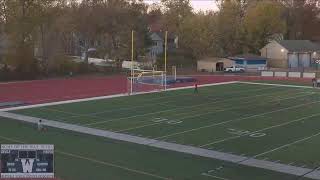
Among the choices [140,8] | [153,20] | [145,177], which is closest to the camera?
[145,177]

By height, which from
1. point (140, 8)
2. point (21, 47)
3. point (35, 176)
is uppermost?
point (140, 8)

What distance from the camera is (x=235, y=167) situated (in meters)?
18.5

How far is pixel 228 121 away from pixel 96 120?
7158 mm

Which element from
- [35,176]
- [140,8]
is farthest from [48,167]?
[140,8]

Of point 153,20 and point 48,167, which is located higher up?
point 153,20

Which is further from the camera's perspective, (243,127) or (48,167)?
(243,127)

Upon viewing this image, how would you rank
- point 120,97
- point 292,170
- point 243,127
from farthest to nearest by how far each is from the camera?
point 120,97 → point 243,127 → point 292,170

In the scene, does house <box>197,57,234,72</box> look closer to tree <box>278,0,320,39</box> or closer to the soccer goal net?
the soccer goal net

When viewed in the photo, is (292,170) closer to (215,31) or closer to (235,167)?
(235,167)

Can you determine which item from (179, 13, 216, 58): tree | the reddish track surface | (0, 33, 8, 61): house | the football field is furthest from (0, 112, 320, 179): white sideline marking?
(179, 13, 216, 58): tree

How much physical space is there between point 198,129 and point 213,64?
4528cm

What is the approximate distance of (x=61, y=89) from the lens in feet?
149

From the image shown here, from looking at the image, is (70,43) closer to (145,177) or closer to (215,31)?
(215,31)
